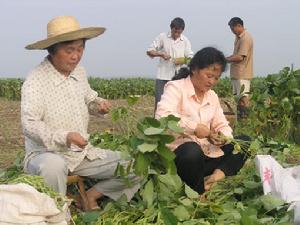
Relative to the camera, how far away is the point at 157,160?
9.39 feet

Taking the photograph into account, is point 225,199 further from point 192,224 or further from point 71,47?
point 71,47

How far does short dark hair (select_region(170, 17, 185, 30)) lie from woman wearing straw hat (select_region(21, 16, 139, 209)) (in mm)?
4119

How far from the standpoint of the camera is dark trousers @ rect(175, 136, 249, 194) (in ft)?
10.6

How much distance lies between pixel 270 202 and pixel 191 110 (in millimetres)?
829

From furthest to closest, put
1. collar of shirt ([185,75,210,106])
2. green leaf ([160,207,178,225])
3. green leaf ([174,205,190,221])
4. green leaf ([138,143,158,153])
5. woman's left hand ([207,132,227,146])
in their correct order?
1. collar of shirt ([185,75,210,106])
2. woman's left hand ([207,132,227,146])
3. green leaf ([174,205,190,221])
4. green leaf ([138,143,158,153])
5. green leaf ([160,207,178,225])

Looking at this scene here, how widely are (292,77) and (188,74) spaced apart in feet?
7.59

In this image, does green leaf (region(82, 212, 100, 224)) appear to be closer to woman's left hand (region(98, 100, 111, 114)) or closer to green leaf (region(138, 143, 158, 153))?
green leaf (region(138, 143, 158, 153))

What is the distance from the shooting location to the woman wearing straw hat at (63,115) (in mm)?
3012

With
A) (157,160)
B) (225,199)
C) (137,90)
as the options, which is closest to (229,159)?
(225,199)

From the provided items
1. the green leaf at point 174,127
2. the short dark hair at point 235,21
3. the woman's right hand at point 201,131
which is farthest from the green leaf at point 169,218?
the short dark hair at point 235,21

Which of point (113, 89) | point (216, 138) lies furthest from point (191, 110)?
point (113, 89)

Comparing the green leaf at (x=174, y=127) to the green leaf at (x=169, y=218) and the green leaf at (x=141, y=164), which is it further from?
the green leaf at (x=169, y=218)

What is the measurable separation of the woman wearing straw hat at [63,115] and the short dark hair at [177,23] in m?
4.12

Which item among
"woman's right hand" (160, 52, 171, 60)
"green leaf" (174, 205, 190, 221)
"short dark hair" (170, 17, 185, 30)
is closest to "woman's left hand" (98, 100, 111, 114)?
"green leaf" (174, 205, 190, 221)
